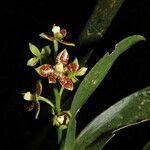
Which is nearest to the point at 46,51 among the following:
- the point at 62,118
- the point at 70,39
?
the point at 62,118

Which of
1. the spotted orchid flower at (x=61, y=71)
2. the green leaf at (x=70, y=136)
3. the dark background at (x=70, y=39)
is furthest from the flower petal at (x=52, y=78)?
the dark background at (x=70, y=39)

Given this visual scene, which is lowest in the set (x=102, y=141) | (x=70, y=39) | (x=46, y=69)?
(x=70, y=39)

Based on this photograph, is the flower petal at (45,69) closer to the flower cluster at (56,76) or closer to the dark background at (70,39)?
the flower cluster at (56,76)

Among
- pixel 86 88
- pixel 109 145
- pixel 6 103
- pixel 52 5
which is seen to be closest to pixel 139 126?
pixel 109 145

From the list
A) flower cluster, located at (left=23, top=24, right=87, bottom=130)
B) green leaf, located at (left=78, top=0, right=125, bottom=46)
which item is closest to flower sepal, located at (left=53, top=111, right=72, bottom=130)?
flower cluster, located at (left=23, top=24, right=87, bottom=130)

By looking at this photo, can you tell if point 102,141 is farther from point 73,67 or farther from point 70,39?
point 70,39

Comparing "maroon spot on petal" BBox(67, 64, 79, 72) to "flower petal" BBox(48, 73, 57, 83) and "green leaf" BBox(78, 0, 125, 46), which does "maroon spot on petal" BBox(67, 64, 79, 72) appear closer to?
"flower petal" BBox(48, 73, 57, 83)
